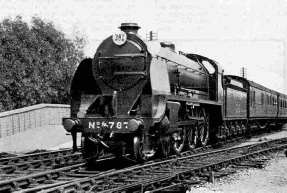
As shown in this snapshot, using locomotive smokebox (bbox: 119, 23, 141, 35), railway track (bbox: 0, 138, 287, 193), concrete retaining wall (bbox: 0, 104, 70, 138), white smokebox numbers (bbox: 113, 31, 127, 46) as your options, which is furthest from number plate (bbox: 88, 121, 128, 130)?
concrete retaining wall (bbox: 0, 104, 70, 138)

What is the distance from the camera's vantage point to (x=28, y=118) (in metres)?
16.5

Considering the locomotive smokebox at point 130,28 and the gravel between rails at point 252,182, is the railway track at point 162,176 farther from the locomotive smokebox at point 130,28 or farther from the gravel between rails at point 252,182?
the locomotive smokebox at point 130,28

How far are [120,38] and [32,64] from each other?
19.9 meters

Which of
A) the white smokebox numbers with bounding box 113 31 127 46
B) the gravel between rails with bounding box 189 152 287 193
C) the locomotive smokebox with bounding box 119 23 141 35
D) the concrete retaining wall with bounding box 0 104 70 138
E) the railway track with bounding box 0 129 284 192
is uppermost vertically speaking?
the locomotive smokebox with bounding box 119 23 141 35

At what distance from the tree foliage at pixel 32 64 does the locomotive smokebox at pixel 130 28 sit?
738 inches

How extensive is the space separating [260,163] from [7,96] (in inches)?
829

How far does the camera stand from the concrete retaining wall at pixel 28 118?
15.4 meters

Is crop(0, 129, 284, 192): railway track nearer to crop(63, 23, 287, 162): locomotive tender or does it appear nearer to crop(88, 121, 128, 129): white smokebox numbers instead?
crop(63, 23, 287, 162): locomotive tender

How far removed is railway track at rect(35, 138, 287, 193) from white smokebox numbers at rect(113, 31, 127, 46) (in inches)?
115

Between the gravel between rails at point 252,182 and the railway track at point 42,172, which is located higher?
the railway track at point 42,172

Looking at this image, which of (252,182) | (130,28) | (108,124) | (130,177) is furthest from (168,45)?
(252,182)

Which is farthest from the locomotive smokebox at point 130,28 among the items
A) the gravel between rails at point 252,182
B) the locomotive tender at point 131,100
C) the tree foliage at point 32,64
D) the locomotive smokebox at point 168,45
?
the tree foliage at point 32,64

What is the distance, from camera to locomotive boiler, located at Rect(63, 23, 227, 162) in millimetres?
9141

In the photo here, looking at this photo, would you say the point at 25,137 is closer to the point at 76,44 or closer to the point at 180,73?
the point at 180,73
